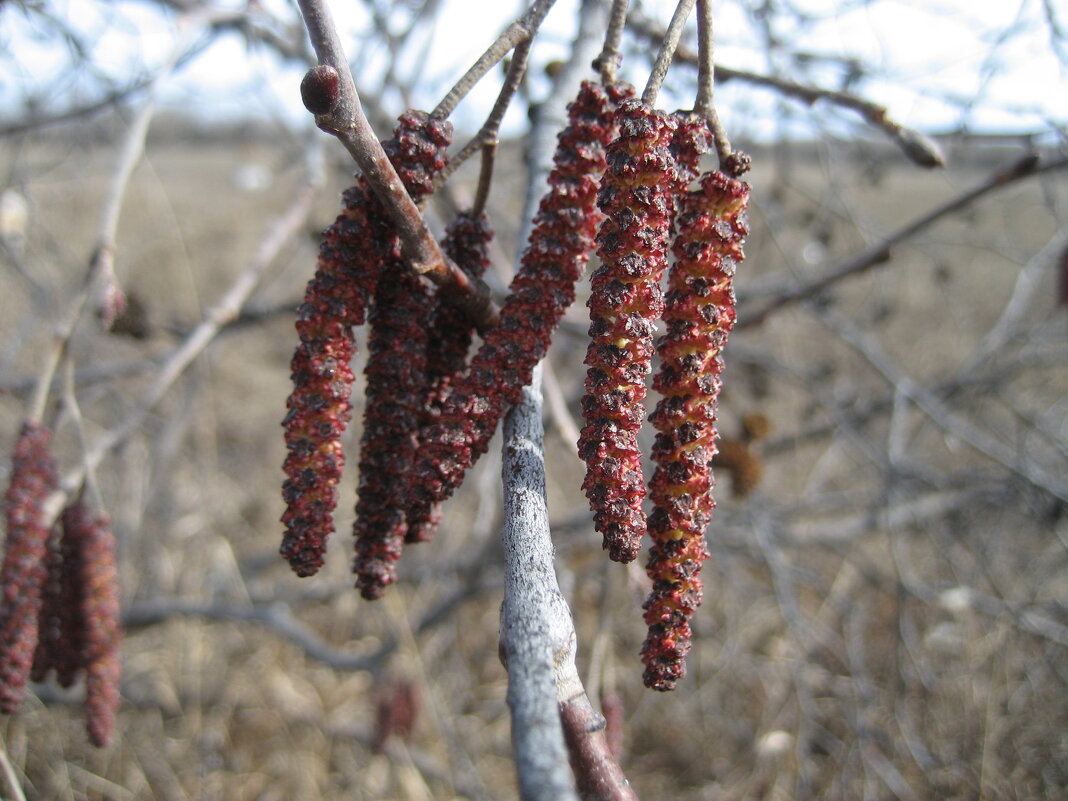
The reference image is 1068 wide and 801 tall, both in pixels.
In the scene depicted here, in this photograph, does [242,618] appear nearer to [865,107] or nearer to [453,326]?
[453,326]

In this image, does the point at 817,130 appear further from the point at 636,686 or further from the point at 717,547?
the point at 636,686

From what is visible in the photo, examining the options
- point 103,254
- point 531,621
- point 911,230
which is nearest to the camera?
point 531,621

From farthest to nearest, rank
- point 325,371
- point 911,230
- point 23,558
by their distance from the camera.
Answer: point 911,230 < point 23,558 < point 325,371

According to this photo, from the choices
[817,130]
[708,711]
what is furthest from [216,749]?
[817,130]

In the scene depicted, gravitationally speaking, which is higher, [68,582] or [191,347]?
[191,347]

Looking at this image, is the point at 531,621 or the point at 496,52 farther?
the point at 496,52

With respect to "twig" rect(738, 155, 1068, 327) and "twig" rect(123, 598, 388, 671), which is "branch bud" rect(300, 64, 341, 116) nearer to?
"twig" rect(738, 155, 1068, 327)

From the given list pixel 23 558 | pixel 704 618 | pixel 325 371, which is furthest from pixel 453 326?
pixel 704 618
